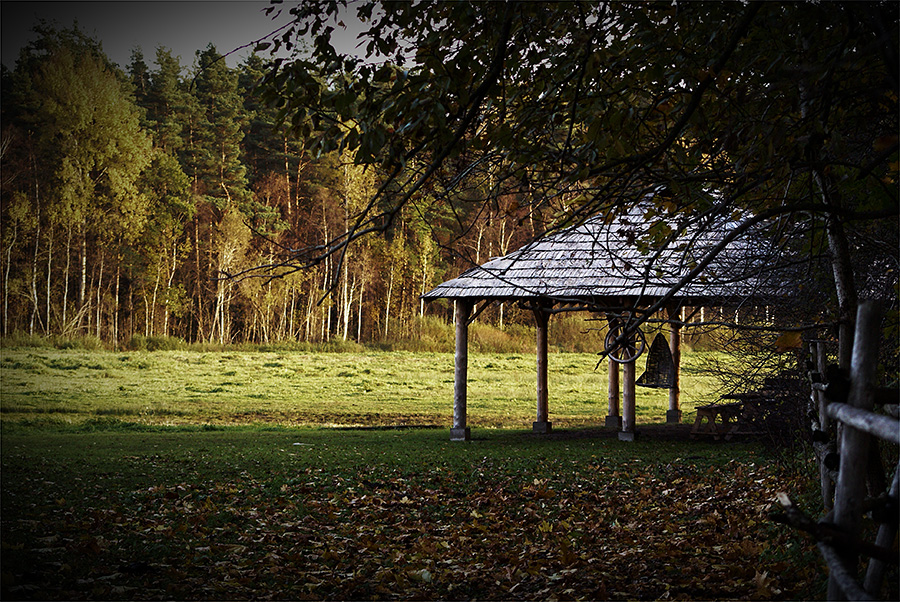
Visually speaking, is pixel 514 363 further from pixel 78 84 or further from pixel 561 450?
pixel 78 84

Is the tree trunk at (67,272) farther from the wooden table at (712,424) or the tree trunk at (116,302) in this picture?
the wooden table at (712,424)

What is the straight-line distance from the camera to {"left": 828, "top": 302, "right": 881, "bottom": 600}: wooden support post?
9.12ft

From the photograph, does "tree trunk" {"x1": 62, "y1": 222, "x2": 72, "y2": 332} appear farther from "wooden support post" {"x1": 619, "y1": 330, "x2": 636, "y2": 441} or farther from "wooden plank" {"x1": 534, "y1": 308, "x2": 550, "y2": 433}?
"wooden support post" {"x1": 619, "y1": 330, "x2": 636, "y2": 441}

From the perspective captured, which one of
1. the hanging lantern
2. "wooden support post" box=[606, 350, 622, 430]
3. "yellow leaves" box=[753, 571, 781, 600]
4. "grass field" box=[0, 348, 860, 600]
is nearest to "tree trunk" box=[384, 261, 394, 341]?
"grass field" box=[0, 348, 860, 600]

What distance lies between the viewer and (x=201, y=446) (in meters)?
13.0

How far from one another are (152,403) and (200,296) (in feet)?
49.3

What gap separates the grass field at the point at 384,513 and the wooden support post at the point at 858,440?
61.9 inches

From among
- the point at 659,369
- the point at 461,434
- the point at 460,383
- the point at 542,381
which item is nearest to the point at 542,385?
the point at 542,381

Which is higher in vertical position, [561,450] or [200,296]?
[200,296]

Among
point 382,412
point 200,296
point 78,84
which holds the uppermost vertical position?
point 78,84

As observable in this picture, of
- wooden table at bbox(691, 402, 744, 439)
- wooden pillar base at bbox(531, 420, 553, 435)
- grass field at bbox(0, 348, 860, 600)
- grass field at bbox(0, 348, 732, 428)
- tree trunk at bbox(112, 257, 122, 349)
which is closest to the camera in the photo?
grass field at bbox(0, 348, 860, 600)

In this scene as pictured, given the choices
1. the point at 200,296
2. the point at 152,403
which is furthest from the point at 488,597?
the point at 200,296

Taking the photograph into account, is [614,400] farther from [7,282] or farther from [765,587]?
[7,282]

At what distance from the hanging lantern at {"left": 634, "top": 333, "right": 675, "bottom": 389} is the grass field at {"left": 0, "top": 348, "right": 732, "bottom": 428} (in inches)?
112
